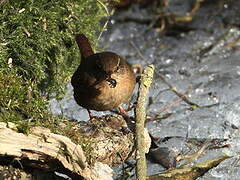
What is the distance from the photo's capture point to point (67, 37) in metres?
4.52

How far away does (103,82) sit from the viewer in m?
3.99

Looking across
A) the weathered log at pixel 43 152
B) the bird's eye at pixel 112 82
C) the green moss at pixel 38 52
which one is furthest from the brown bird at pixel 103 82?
the weathered log at pixel 43 152

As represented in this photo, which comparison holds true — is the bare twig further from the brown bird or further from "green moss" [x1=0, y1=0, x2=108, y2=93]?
"green moss" [x1=0, y1=0, x2=108, y2=93]

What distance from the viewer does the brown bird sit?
3.97 m

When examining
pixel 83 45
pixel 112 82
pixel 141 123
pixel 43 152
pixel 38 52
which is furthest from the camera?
pixel 83 45

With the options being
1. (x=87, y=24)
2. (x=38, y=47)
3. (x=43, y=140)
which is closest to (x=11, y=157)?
(x=43, y=140)

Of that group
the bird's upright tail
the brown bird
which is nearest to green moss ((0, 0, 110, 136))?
the bird's upright tail

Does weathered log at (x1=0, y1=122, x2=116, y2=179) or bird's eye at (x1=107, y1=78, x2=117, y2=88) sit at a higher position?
weathered log at (x1=0, y1=122, x2=116, y2=179)

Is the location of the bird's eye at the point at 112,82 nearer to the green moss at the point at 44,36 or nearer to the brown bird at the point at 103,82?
the brown bird at the point at 103,82

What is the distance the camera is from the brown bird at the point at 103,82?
3.97 m

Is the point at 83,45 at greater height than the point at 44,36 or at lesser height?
lesser

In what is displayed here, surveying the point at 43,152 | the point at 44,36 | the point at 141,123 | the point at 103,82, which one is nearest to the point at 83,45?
the point at 44,36

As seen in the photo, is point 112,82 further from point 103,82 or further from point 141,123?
point 141,123

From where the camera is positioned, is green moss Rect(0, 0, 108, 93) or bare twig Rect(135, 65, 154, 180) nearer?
bare twig Rect(135, 65, 154, 180)
